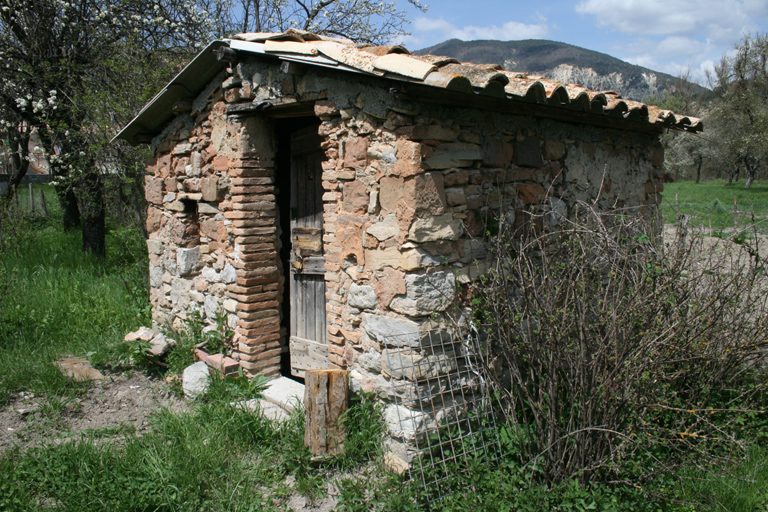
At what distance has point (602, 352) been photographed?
8.67ft

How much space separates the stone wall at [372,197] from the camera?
10.3 feet

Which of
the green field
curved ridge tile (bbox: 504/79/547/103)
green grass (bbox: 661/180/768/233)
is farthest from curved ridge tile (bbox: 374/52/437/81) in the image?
the green field

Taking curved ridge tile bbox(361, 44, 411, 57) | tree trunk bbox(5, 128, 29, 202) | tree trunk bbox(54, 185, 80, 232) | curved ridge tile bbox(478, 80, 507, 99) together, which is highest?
curved ridge tile bbox(361, 44, 411, 57)

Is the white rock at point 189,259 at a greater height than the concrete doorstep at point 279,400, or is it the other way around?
the white rock at point 189,259

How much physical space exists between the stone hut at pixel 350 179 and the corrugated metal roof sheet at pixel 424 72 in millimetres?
13

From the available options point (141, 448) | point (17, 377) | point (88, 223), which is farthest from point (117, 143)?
point (141, 448)

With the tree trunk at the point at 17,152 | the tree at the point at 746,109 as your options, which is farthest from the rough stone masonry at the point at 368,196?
the tree at the point at 746,109

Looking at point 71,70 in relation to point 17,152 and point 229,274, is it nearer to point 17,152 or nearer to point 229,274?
point 17,152

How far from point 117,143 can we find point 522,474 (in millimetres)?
7282

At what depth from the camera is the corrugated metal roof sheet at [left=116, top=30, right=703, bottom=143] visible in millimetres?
2756

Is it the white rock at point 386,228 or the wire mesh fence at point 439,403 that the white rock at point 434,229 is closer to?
the white rock at point 386,228

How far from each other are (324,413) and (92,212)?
6.70m

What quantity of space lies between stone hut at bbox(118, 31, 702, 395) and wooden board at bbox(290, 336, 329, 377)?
0.6 inches

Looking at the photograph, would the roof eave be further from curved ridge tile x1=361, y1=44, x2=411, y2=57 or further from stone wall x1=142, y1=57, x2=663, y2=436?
curved ridge tile x1=361, y1=44, x2=411, y2=57
